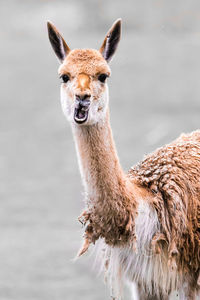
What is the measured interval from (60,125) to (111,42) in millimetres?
10894

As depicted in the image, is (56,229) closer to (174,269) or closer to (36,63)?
(174,269)

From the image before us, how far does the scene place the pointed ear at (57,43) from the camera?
5.88 m

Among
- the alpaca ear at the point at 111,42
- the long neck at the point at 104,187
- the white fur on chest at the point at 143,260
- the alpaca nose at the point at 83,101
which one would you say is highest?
the alpaca ear at the point at 111,42

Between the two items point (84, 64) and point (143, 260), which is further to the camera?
point (143, 260)

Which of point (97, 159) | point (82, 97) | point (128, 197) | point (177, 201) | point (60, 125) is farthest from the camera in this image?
point (60, 125)

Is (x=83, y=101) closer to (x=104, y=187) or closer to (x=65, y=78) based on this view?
(x=65, y=78)

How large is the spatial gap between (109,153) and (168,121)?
34.8ft

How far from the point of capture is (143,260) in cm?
595

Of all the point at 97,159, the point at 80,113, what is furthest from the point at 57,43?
the point at 97,159

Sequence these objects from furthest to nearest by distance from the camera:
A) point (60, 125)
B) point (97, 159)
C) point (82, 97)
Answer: point (60, 125) → point (97, 159) → point (82, 97)

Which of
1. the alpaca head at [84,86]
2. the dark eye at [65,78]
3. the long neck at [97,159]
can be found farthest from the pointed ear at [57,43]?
the long neck at [97,159]

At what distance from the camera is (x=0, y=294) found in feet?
29.4

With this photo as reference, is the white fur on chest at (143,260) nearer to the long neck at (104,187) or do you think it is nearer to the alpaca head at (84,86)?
the long neck at (104,187)

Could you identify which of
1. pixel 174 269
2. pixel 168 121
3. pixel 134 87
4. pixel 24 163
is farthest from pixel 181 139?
pixel 134 87
